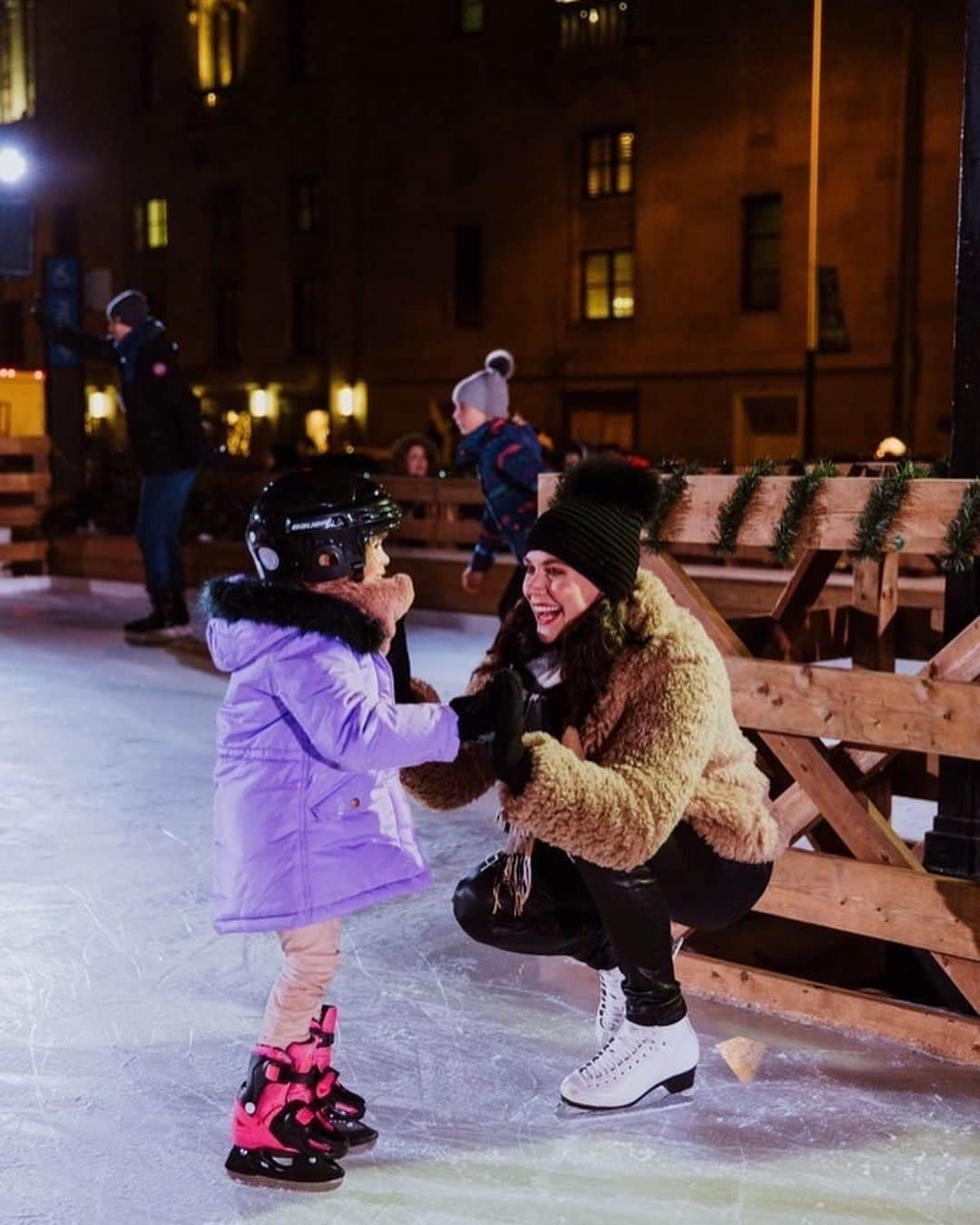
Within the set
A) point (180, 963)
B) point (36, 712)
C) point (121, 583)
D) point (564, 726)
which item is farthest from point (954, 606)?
point (121, 583)

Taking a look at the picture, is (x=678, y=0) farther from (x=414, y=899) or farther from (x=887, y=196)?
(x=414, y=899)

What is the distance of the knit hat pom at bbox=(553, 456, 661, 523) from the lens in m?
3.21

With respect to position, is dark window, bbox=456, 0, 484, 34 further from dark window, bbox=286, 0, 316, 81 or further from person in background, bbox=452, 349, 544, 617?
person in background, bbox=452, 349, 544, 617

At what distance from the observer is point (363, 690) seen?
2822 mm

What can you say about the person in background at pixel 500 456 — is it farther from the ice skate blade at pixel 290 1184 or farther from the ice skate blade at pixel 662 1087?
the ice skate blade at pixel 290 1184

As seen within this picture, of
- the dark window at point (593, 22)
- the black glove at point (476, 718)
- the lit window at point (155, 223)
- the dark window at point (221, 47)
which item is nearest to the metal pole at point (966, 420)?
the black glove at point (476, 718)

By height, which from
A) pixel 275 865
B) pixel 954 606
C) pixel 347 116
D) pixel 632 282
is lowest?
pixel 275 865

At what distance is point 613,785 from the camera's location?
295cm

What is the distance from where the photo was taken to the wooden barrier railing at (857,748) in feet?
11.5

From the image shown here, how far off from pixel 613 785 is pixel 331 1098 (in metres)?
0.87

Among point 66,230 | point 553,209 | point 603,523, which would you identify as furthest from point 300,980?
point 66,230

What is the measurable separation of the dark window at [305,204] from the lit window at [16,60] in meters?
12.6

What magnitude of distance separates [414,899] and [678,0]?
2495 cm

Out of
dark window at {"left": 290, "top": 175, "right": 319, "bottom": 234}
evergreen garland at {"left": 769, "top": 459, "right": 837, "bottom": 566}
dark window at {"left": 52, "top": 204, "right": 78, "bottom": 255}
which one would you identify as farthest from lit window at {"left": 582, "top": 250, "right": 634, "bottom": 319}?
evergreen garland at {"left": 769, "top": 459, "right": 837, "bottom": 566}
